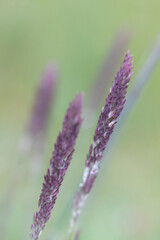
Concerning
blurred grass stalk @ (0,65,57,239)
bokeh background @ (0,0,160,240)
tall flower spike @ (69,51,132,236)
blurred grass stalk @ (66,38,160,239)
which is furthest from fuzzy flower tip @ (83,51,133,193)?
bokeh background @ (0,0,160,240)

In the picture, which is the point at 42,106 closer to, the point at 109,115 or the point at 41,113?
the point at 41,113

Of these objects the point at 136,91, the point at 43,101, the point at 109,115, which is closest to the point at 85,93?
the point at 43,101

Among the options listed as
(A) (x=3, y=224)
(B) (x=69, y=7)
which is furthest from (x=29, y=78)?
(A) (x=3, y=224)

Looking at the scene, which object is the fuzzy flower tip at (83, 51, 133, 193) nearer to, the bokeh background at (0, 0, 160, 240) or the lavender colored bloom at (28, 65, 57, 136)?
the lavender colored bloom at (28, 65, 57, 136)

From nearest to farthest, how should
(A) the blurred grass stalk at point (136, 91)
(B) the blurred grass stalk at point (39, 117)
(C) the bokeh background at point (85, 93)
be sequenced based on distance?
(A) the blurred grass stalk at point (136, 91) < (B) the blurred grass stalk at point (39, 117) < (C) the bokeh background at point (85, 93)

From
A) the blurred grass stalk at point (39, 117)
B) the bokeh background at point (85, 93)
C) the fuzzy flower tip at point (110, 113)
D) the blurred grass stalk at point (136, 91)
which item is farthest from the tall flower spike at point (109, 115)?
the bokeh background at point (85, 93)

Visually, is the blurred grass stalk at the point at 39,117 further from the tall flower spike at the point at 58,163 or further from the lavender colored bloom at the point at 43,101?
the tall flower spike at the point at 58,163
